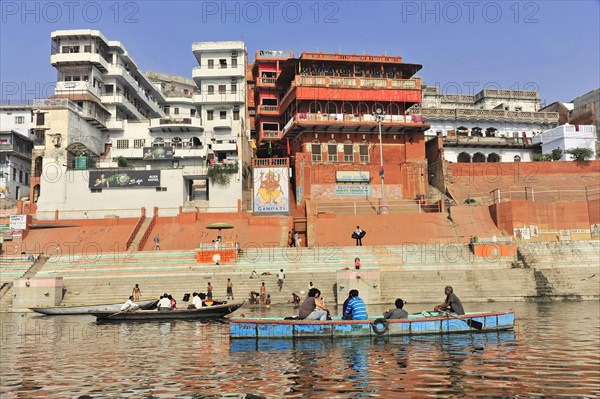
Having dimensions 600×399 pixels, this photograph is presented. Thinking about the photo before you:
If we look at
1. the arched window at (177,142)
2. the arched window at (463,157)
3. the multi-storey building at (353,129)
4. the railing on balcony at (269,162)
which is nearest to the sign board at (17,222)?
the arched window at (177,142)

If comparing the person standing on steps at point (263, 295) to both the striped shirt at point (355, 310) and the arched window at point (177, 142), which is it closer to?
the striped shirt at point (355, 310)

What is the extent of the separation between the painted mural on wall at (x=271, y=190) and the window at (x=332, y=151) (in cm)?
561

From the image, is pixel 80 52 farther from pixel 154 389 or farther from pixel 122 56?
pixel 154 389

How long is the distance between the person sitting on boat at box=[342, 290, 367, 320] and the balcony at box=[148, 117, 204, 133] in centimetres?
4779

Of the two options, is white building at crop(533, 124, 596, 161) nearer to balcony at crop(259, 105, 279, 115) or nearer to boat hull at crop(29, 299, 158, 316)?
balcony at crop(259, 105, 279, 115)

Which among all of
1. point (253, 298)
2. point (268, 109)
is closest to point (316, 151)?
point (268, 109)

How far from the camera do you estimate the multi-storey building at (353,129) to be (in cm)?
4962

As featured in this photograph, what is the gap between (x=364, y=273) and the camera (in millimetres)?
27750

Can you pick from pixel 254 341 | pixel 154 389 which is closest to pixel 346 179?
pixel 254 341

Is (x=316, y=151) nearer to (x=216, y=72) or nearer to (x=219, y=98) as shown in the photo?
(x=219, y=98)

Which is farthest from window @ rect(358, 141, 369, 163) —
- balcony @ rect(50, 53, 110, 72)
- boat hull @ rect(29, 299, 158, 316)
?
balcony @ rect(50, 53, 110, 72)

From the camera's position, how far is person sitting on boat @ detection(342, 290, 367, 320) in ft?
54.1

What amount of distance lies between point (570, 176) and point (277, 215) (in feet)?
104

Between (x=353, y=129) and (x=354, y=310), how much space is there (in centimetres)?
3652
